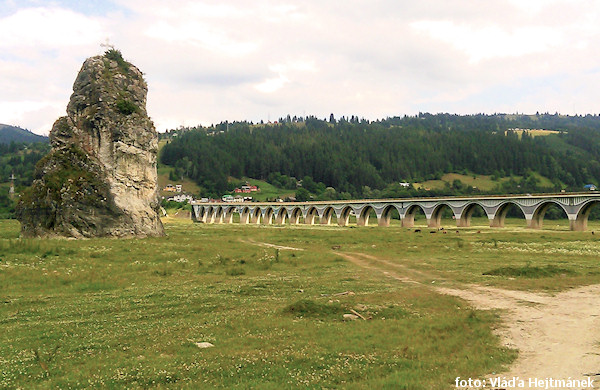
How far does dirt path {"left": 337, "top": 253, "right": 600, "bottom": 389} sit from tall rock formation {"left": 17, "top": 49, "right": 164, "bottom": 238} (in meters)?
44.9

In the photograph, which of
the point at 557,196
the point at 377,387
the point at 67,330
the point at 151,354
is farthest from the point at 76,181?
the point at 557,196

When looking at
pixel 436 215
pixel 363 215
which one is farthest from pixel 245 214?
pixel 436 215

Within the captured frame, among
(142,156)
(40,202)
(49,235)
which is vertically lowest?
(49,235)

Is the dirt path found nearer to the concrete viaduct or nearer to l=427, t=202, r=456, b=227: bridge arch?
the concrete viaduct

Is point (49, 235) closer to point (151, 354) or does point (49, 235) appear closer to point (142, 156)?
point (142, 156)

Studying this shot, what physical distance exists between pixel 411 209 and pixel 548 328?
3583 inches

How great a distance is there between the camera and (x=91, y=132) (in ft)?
206

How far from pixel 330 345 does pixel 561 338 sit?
752 centimetres

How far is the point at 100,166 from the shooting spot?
6025 cm

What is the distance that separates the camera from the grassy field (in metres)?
10.9

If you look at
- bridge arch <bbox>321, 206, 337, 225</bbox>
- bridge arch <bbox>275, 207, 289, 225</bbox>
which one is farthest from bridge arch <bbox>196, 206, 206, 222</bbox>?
bridge arch <bbox>321, 206, 337, 225</bbox>

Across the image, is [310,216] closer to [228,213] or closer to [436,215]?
[228,213]

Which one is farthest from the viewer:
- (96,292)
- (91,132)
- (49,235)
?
(91,132)

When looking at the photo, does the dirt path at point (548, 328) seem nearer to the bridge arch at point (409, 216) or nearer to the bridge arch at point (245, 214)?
the bridge arch at point (409, 216)
